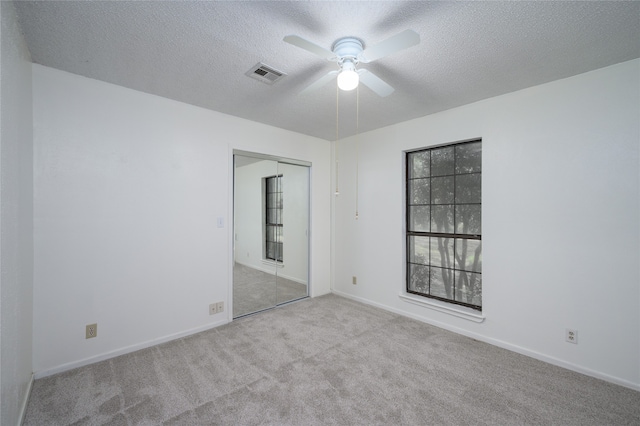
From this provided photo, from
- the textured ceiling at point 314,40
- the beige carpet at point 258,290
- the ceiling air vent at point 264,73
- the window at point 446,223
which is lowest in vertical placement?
the beige carpet at point 258,290

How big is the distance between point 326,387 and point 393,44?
240 cm

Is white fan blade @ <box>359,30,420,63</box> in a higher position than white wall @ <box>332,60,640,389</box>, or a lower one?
higher

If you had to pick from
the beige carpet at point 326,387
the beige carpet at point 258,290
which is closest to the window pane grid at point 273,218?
the beige carpet at point 258,290

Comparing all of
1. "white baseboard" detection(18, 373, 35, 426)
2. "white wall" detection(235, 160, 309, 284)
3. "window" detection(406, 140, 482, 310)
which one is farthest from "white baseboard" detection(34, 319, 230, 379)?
"window" detection(406, 140, 482, 310)

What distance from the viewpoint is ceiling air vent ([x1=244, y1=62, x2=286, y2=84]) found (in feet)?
7.35

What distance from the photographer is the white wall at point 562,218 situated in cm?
219

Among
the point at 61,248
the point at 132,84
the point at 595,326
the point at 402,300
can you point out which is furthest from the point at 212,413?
the point at 595,326

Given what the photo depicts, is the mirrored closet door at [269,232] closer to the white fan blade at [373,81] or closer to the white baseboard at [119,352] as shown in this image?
the white baseboard at [119,352]

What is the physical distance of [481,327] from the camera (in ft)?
9.66

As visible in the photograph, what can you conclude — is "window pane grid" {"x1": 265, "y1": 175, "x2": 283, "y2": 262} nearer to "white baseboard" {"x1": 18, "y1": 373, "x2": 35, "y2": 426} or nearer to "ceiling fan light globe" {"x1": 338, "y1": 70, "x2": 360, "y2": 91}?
"ceiling fan light globe" {"x1": 338, "y1": 70, "x2": 360, "y2": 91}

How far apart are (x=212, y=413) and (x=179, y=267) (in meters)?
1.57

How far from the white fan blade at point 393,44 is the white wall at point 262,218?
2.41 m

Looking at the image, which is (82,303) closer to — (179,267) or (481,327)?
(179,267)

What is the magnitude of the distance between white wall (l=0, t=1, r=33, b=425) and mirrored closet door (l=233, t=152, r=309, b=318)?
182cm
